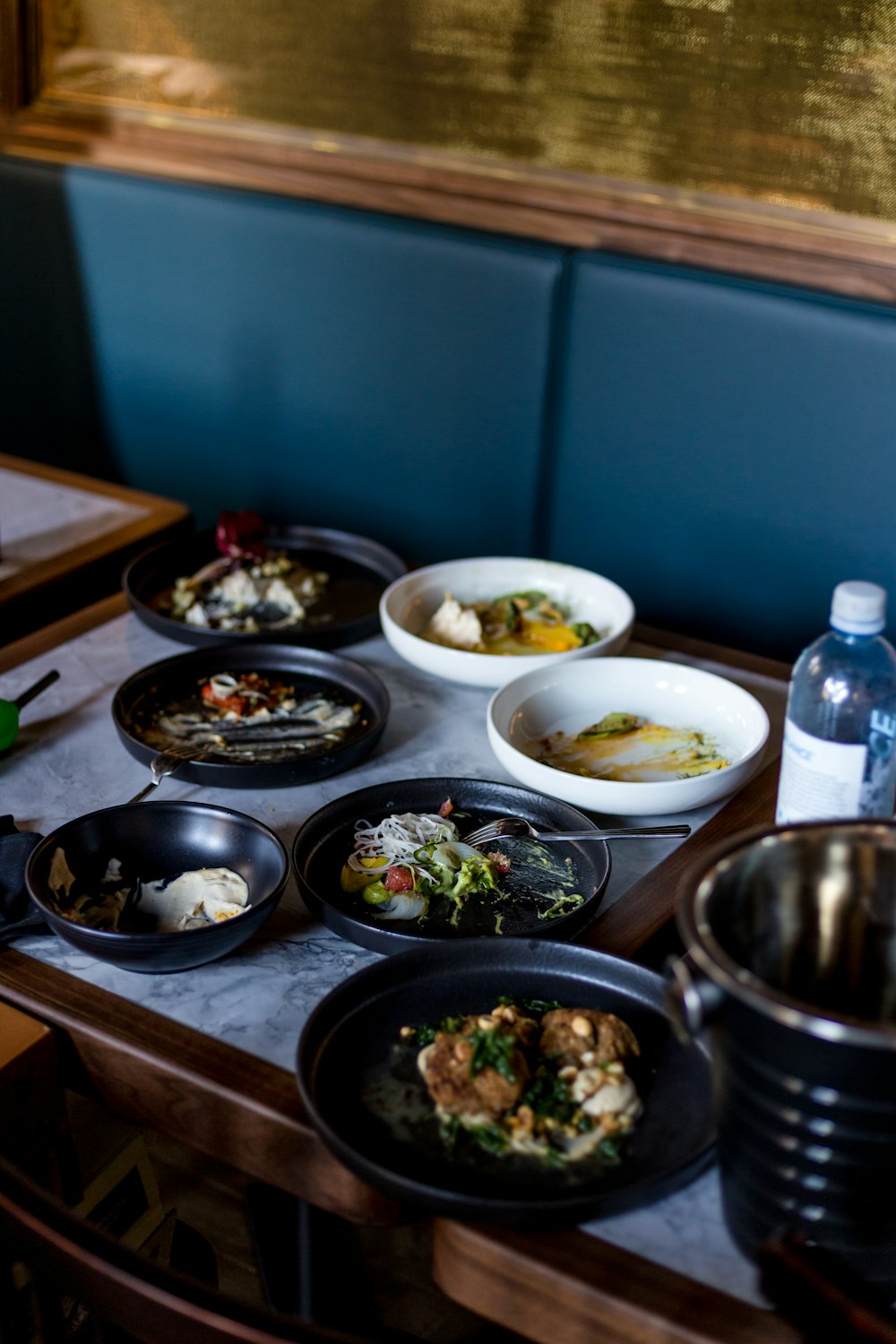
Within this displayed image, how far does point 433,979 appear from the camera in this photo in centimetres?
110

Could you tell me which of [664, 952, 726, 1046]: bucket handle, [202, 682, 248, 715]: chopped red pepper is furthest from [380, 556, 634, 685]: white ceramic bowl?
[664, 952, 726, 1046]: bucket handle

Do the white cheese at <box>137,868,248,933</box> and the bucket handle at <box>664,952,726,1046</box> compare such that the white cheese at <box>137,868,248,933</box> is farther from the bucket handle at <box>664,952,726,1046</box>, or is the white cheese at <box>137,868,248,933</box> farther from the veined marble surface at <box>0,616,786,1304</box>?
the bucket handle at <box>664,952,726,1046</box>

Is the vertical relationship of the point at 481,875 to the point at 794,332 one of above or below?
below

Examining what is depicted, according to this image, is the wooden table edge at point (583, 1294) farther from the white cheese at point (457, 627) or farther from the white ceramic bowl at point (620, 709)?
the white cheese at point (457, 627)

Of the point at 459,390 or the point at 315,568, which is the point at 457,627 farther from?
the point at 459,390

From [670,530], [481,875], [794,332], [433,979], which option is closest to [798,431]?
[794,332]

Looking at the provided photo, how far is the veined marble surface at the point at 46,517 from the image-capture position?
2004mm

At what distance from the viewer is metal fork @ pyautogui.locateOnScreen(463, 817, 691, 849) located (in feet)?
4.26

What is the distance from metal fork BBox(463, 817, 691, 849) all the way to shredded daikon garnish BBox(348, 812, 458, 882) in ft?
0.10

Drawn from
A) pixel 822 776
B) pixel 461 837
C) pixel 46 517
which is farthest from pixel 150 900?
pixel 46 517

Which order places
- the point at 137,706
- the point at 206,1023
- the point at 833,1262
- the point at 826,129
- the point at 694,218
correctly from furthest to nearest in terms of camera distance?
the point at 694,218 → the point at 826,129 → the point at 137,706 → the point at 206,1023 → the point at 833,1262

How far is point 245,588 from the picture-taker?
1.93 meters

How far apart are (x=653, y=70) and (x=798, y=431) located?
2.13ft

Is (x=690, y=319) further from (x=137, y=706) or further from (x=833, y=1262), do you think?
(x=833, y=1262)
